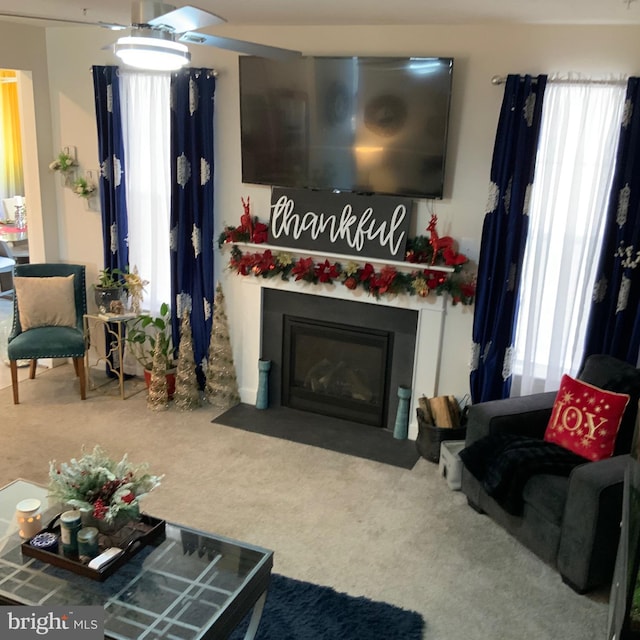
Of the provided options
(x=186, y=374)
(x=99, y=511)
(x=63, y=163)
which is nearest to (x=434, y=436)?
(x=186, y=374)

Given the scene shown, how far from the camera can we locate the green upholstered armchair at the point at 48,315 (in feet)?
14.8

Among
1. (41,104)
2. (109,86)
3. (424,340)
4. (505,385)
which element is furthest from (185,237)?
(505,385)

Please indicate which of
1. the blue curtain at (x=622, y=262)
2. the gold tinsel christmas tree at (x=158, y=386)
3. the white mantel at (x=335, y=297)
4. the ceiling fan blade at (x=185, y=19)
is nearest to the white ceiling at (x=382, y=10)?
the blue curtain at (x=622, y=262)

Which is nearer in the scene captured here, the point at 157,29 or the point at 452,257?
the point at 157,29

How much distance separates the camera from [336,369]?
4602mm

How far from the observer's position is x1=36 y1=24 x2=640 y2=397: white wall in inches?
141

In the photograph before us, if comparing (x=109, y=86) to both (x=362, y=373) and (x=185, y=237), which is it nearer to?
(x=185, y=237)

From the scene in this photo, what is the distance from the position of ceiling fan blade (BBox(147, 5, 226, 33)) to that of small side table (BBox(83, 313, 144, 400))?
9.74 ft

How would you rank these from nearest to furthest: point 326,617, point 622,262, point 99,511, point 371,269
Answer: point 99,511
point 326,617
point 622,262
point 371,269

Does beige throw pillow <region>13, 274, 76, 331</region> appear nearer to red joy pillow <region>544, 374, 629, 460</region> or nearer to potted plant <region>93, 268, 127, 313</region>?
potted plant <region>93, 268, 127, 313</region>

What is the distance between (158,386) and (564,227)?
281cm

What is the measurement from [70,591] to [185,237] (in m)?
2.83

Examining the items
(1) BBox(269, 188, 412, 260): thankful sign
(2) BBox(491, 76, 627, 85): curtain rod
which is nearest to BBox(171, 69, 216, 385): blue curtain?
(1) BBox(269, 188, 412, 260): thankful sign

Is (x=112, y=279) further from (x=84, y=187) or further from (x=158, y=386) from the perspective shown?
(x=158, y=386)
